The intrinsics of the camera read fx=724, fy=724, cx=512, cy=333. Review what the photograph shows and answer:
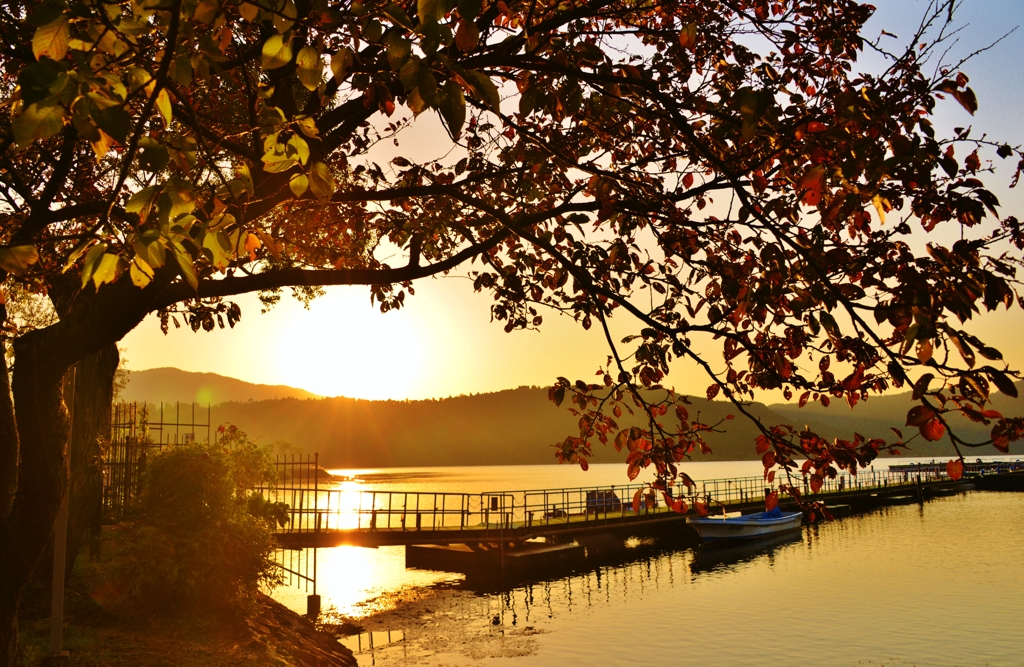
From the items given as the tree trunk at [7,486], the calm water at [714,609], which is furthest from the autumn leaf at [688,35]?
the calm water at [714,609]

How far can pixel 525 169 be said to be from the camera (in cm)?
770

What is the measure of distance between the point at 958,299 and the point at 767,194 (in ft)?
8.28

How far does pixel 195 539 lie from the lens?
1355 cm

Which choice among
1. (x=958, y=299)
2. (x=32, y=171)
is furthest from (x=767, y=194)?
(x=32, y=171)

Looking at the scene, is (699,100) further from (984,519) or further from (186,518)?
(984,519)

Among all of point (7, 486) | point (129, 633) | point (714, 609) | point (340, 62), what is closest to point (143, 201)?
point (340, 62)

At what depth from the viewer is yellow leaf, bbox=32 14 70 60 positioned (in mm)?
2854

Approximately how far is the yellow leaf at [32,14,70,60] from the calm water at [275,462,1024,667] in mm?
20572

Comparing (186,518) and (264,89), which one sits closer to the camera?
(264,89)

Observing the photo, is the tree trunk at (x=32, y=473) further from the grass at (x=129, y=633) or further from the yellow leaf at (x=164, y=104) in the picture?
the yellow leaf at (x=164, y=104)

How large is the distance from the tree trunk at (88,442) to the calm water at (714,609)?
380 inches

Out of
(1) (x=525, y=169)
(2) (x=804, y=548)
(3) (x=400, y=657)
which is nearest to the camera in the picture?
(1) (x=525, y=169)

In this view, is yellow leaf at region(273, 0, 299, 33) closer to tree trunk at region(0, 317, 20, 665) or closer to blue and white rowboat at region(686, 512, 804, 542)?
tree trunk at region(0, 317, 20, 665)

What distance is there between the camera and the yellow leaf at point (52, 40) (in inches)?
112
